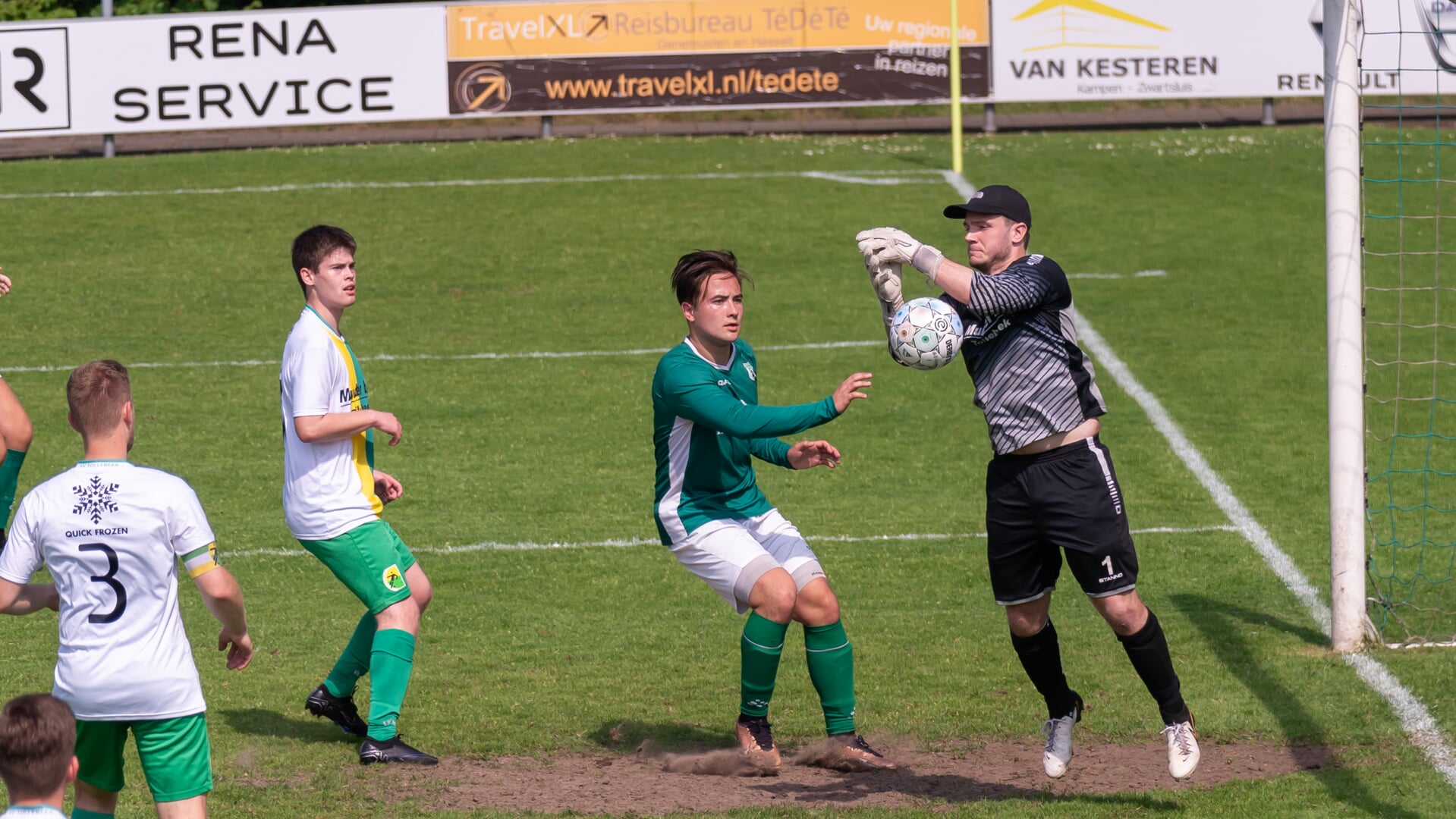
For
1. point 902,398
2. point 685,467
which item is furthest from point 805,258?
point 685,467

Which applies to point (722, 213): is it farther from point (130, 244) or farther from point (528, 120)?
point (528, 120)

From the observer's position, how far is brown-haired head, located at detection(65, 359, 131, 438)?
15.6 ft

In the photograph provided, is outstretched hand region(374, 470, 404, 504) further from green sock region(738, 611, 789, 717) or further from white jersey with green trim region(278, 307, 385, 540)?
green sock region(738, 611, 789, 717)

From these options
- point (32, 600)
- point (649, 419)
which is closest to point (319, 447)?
point (32, 600)

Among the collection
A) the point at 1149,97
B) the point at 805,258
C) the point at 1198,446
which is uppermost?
the point at 1149,97

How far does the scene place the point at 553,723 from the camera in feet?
23.5

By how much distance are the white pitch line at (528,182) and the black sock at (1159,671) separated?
552 inches

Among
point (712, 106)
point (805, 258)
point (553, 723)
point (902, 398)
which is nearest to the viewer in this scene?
point (553, 723)

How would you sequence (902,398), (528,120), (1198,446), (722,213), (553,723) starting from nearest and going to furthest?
(553,723) < (1198,446) < (902,398) < (722,213) < (528,120)

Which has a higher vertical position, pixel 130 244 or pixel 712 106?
pixel 712 106

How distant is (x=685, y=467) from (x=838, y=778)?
4.55 feet

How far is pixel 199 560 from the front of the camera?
4.85 m

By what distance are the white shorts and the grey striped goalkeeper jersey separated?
1.00m

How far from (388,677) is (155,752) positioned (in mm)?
1738
